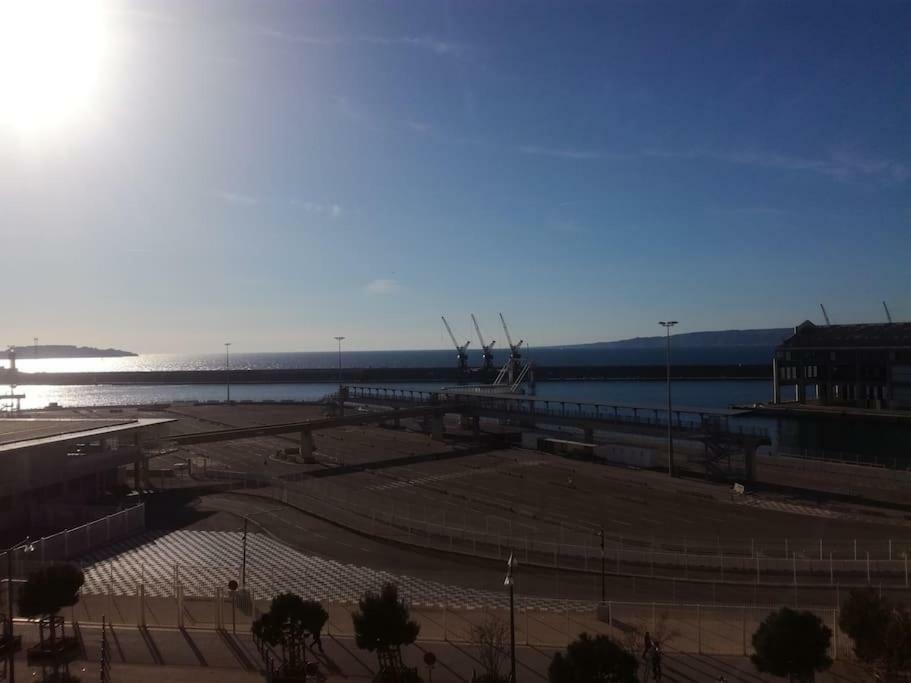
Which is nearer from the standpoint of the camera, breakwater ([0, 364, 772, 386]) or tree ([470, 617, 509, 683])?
tree ([470, 617, 509, 683])

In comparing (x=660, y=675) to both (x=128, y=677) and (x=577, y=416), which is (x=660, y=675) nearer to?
(x=128, y=677)

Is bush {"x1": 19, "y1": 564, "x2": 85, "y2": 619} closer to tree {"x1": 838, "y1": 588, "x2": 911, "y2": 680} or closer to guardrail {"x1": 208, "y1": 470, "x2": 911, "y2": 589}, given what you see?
guardrail {"x1": 208, "y1": 470, "x2": 911, "y2": 589}

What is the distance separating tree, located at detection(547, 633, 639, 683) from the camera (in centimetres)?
947

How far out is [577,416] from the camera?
Answer: 4284 cm

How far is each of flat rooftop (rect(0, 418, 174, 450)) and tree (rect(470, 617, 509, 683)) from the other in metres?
20.5

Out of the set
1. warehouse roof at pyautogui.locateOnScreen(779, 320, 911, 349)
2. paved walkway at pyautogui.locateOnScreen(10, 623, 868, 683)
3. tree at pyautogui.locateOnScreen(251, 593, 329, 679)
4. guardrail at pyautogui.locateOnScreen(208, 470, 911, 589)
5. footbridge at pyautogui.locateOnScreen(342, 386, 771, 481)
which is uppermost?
warehouse roof at pyautogui.locateOnScreen(779, 320, 911, 349)

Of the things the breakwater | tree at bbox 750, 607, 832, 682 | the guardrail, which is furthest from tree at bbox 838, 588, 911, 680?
the breakwater

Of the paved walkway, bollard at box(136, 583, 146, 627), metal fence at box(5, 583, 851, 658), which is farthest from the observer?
bollard at box(136, 583, 146, 627)

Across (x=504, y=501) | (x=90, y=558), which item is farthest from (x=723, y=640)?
(x=90, y=558)

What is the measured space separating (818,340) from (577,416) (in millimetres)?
45762

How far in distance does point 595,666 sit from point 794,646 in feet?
10.5

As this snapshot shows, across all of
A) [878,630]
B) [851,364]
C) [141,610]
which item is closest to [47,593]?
[141,610]

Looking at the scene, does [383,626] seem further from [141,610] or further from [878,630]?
[878,630]

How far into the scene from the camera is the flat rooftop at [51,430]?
27.2m
